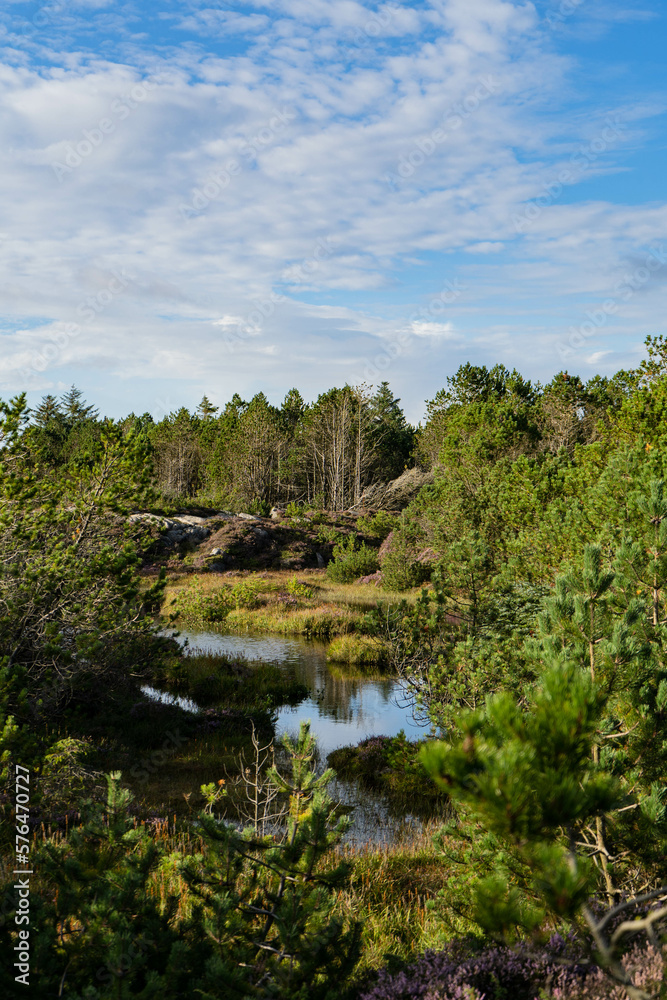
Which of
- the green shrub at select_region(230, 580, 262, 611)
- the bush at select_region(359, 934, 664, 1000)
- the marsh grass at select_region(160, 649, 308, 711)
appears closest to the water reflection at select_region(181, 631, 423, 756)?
the marsh grass at select_region(160, 649, 308, 711)

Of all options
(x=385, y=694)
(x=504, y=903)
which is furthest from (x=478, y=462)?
(x=504, y=903)

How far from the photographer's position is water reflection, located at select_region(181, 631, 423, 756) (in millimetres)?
14391

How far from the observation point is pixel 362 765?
11.9 m

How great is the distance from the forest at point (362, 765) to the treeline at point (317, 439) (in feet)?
88.6

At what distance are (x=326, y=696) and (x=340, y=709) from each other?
0.93 m

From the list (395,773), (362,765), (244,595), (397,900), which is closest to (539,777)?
(397,900)

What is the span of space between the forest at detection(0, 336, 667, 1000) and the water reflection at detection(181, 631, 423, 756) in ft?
2.30

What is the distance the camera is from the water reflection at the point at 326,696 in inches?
567

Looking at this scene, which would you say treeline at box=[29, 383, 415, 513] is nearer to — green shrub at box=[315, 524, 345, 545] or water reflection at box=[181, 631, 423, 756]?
green shrub at box=[315, 524, 345, 545]

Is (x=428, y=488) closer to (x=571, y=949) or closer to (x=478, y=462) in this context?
(x=478, y=462)

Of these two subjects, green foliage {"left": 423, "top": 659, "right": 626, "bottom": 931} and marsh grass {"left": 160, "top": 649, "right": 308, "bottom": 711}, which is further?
marsh grass {"left": 160, "top": 649, "right": 308, "bottom": 711}

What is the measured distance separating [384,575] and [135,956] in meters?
28.3

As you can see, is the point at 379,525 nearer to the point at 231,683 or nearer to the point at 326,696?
the point at 326,696
